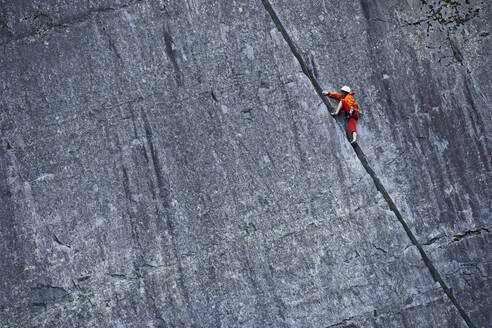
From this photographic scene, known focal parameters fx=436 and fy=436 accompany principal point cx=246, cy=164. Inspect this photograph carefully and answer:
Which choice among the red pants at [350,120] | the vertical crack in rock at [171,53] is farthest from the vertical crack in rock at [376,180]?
the vertical crack in rock at [171,53]

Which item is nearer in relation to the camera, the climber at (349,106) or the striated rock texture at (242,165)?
the striated rock texture at (242,165)

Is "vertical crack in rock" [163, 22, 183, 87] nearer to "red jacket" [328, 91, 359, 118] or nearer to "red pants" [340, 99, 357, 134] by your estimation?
"red jacket" [328, 91, 359, 118]

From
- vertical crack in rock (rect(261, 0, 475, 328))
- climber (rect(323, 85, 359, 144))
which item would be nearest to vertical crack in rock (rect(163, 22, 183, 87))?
vertical crack in rock (rect(261, 0, 475, 328))

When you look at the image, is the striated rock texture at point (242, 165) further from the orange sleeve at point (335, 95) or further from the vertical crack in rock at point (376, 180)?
the orange sleeve at point (335, 95)

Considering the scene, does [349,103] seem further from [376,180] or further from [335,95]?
[376,180]

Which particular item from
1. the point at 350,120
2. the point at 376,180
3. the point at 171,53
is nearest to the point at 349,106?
the point at 350,120

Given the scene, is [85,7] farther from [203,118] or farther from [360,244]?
[360,244]
